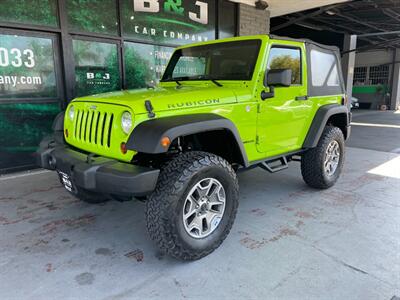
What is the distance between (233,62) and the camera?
3236 millimetres

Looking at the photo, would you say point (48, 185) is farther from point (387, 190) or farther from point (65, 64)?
point (387, 190)

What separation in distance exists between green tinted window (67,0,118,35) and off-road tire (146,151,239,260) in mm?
4030

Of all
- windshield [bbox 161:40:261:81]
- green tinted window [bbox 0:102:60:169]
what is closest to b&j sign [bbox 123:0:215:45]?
green tinted window [bbox 0:102:60:169]

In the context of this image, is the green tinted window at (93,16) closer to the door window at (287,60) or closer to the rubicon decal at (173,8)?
the rubicon decal at (173,8)

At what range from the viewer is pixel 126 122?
2318mm

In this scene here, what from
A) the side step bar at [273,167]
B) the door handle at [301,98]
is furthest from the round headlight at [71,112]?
the door handle at [301,98]

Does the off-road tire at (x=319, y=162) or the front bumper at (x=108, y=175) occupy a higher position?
the front bumper at (x=108, y=175)

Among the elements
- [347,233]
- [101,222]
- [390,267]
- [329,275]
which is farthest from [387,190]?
[101,222]

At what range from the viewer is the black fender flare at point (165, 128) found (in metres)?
2.09

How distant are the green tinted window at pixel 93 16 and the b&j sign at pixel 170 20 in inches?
10.5

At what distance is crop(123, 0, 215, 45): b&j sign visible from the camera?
19.7 feet

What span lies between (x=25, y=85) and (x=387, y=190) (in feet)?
17.9

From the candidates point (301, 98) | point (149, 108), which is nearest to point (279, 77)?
point (301, 98)

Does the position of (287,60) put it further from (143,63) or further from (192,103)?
(143,63)
